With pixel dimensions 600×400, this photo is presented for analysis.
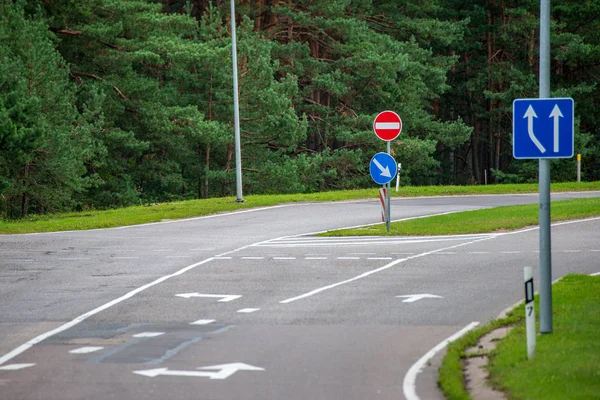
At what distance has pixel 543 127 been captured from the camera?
12172mm

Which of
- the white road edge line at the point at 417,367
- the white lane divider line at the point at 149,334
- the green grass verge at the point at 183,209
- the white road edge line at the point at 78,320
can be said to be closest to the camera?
the white road edge line at the point at 417,367

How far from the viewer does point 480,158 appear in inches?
3263

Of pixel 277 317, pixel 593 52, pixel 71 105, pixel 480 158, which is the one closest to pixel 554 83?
pixel 593 52

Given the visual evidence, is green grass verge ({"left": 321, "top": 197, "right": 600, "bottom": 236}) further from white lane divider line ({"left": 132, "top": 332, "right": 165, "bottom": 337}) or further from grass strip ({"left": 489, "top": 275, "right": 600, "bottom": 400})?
white lane divider line ({"left": 132, "top": 332, "right": 165, "bottom": 337})

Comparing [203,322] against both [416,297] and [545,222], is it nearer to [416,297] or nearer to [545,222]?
[416,297]

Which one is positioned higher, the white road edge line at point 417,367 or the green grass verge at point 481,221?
the green grass verge at point 481,221

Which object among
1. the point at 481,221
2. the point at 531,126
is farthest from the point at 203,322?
the point at 481,221

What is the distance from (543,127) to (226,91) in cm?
4333

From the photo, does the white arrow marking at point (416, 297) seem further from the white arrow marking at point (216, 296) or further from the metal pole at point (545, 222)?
the metal pole at point (545, 222)

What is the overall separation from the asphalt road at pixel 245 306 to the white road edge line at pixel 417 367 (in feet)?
0.15

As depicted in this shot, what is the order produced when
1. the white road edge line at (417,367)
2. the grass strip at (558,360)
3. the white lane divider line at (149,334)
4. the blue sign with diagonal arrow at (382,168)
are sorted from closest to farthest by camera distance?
the grass strip at (558,360)
the white road edge line at (417,367)
the white lane divider line at (149,334)
the blue sign with diagonal arrow at (382,168)

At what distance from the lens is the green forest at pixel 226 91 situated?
47.1 metres

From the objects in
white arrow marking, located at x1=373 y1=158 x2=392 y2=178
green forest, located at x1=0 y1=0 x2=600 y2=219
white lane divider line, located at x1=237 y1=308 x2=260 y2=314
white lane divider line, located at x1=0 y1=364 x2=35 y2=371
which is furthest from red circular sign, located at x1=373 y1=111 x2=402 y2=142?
green forest, located at x1=0 y1=0 x2=600 y2=219

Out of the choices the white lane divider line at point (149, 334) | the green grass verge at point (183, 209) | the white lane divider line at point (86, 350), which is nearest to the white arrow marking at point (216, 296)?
the white lane divider line at point (149, 334)
